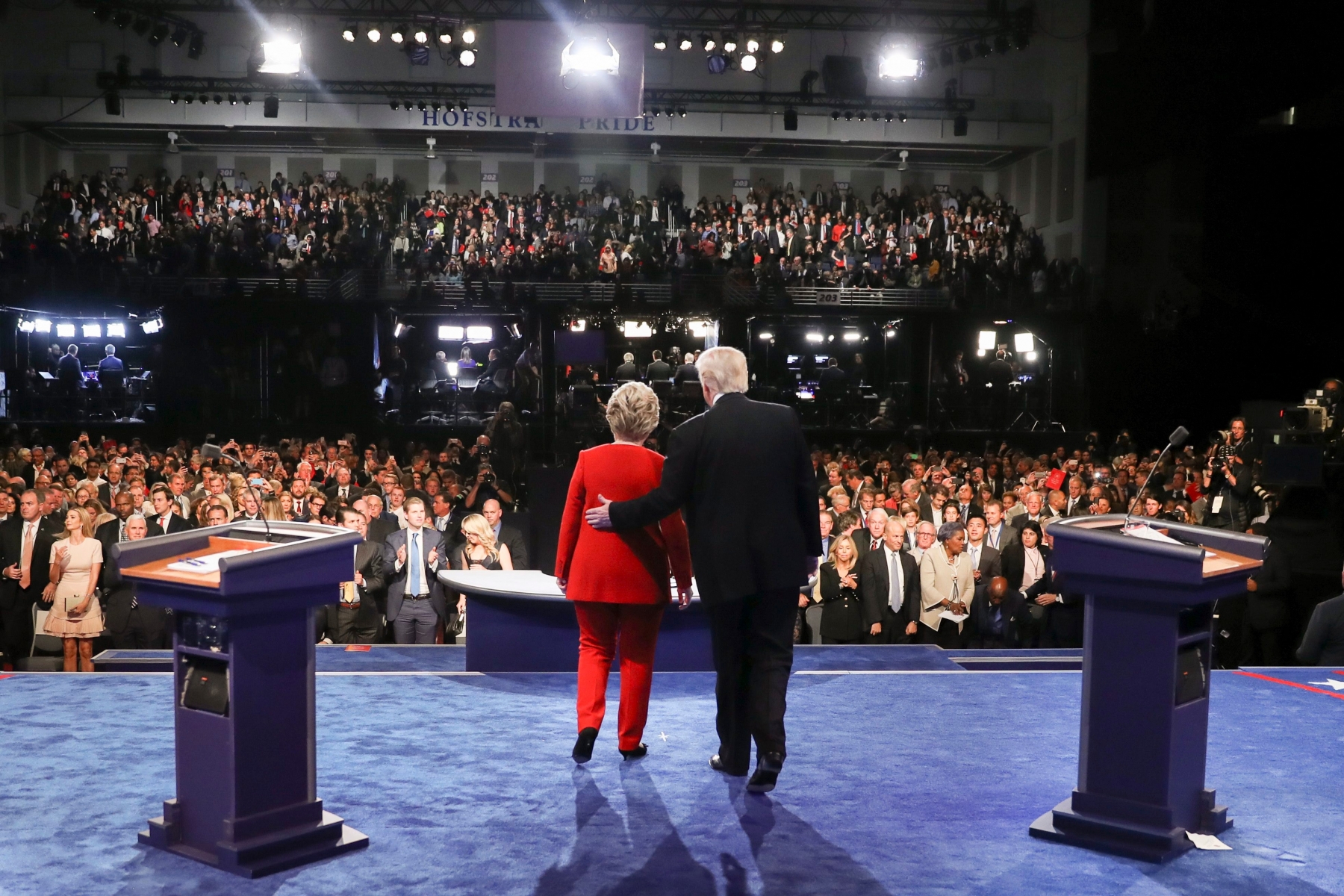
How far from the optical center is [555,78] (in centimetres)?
1492

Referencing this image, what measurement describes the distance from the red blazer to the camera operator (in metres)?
6.37

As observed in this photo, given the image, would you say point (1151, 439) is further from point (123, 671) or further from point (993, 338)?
point (123, 671)

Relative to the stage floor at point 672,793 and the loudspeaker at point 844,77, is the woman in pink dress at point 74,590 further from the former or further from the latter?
the loudspeaker at point 844,77

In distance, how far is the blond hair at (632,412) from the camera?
420cm

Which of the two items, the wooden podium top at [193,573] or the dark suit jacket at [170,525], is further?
the dark suit jacket at [170,525]

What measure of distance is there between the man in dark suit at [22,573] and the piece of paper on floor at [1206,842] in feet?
23.2

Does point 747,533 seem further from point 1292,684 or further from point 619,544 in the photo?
point 1292,684

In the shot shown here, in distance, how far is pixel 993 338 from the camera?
20.4 metres

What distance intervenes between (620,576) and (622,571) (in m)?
0.02

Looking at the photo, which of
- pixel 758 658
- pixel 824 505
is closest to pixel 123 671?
pixel 758 658

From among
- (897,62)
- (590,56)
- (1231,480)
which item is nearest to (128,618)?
(1231,480)

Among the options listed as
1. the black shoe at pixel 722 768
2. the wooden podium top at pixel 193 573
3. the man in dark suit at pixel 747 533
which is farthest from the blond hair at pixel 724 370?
the wooden podium top at pixel 193 573

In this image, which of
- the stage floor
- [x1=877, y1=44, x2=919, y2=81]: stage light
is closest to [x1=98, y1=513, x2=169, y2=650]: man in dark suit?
the stage floor

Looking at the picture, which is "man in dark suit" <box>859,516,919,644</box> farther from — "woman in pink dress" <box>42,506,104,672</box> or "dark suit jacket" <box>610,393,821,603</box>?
"woman in pink dress" <box>42,506,104,672</box>
